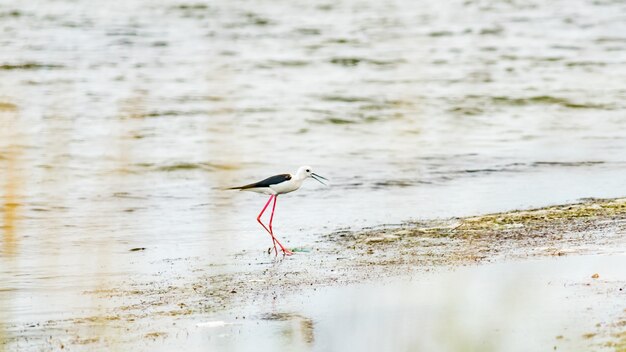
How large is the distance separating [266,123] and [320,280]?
9530 mm

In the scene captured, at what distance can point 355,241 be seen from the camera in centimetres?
877

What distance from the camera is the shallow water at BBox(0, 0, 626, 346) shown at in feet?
31.0

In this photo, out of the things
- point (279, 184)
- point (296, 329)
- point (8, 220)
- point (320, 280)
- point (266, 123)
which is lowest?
point (266, 123)

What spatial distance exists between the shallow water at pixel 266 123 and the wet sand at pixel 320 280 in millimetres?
307

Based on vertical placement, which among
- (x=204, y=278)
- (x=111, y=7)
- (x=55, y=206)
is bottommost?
(x=111, y=7)

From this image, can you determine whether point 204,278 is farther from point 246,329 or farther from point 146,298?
point 246,329

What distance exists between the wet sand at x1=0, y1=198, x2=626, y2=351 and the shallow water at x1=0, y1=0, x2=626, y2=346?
1.01 ft

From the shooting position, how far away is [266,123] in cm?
1662

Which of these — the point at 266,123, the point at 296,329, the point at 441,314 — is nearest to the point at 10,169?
the point at 296,329

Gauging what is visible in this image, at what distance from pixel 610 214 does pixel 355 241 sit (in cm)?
180

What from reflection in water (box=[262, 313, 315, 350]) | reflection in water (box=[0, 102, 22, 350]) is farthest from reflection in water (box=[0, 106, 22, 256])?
reflection in water (box=[262, 313, 315, 350])

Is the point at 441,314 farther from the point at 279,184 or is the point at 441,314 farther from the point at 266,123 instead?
the point at 266,123

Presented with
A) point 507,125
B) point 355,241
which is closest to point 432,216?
point 355,241

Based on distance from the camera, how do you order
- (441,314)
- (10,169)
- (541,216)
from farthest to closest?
(541,216)
(10,169)
(441,314)
